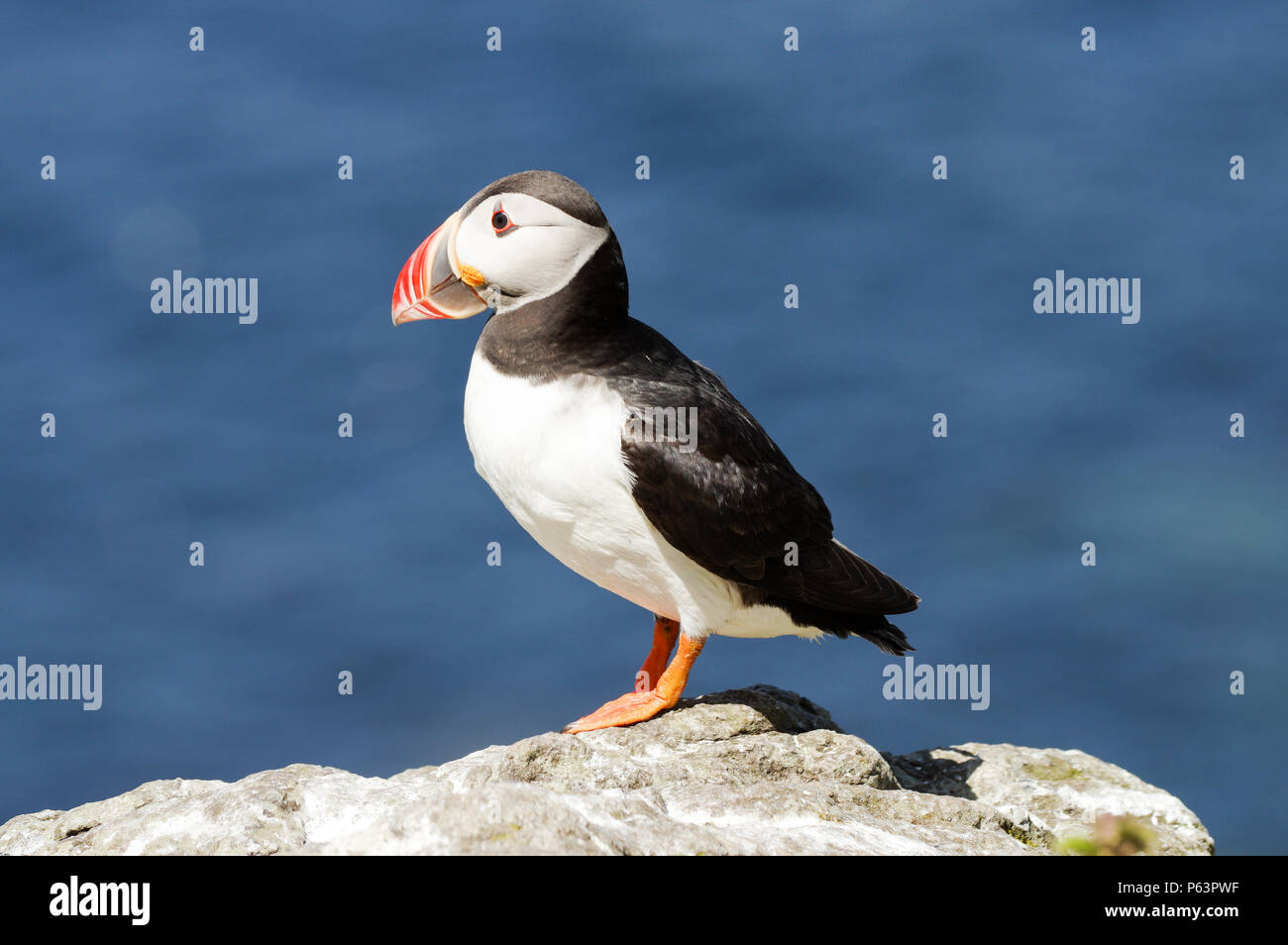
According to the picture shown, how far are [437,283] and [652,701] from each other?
254 cm

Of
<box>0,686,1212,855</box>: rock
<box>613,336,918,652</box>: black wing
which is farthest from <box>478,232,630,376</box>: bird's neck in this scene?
<box>0,686,1212,855</box>: rock

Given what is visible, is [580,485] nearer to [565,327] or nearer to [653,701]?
[565,327]

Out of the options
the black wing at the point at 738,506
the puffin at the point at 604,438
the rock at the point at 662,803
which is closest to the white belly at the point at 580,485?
the puffin at the point at 604,438

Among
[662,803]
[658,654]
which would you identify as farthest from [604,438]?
[662,803]

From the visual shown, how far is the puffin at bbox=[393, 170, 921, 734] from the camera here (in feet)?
23.7

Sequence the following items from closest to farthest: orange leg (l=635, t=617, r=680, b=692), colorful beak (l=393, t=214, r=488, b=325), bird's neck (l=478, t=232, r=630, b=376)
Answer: bird's neck (l=478, t=232, r=630, b=376)
colorful beak (l=393, t=214, r=488, b=325)
orange leg (l=635, t=617, r=680, b=692)

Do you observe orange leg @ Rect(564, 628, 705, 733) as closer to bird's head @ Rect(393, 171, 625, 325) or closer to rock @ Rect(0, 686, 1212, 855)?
rock @ Rect(0, 686, 1212, 855)

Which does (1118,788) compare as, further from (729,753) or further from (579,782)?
(579,782)

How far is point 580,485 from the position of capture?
283 inches

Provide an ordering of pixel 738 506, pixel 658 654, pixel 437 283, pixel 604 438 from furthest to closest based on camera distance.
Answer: pixel 658 654 < pixel 437 283 < pixel 738 506 < pixel 604 438

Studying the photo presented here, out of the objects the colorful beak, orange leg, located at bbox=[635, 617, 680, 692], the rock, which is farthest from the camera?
orange leg, located at bbox=[635, 617, 680, 692]

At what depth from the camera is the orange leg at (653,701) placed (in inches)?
294
